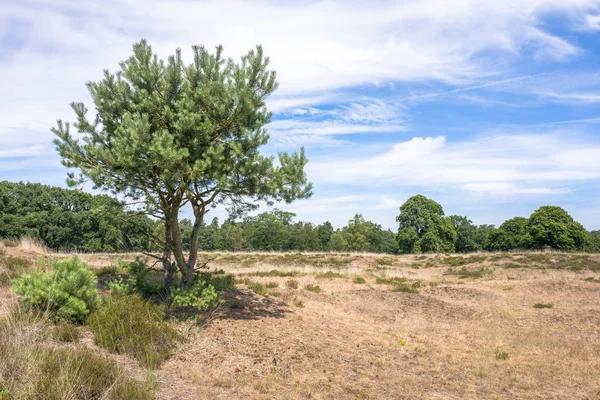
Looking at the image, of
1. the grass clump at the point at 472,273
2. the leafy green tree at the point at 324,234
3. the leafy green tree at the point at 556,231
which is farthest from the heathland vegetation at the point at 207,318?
the leafy green tree at the point at 324,234

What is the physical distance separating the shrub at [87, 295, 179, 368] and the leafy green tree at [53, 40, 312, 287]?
209 cm

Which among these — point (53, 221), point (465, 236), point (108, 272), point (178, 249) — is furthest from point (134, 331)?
point (465, 236)

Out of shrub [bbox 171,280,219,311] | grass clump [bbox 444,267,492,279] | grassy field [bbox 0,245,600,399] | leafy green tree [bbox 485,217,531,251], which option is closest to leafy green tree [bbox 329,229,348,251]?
leafy green tree [bbox 485,217,531,251]

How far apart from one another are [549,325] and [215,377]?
459 inches

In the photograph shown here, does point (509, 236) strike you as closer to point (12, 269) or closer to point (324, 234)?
point (324, 234)

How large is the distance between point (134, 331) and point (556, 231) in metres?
61.0

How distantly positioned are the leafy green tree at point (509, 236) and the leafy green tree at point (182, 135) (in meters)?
60.2

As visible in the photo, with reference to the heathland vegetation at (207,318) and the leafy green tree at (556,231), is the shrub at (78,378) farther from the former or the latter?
the leafy green tree at (556,231)

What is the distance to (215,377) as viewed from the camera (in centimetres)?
668

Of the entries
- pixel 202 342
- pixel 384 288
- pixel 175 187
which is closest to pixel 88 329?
pixel 202 342

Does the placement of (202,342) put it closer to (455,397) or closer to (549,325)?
(455,397)

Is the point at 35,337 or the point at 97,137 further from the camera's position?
the point at 97,137

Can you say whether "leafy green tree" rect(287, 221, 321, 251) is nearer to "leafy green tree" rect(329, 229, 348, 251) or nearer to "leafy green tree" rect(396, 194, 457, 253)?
"leafy green tree" rect(329, 229, 348, 251)

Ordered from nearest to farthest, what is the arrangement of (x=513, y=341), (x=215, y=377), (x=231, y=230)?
(x=215, y=377)
(x=513, y=341)
(x=231, y=230)
